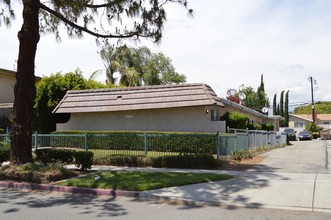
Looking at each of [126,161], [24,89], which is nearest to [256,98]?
[126,161]

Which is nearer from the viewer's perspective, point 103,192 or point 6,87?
point 103,192

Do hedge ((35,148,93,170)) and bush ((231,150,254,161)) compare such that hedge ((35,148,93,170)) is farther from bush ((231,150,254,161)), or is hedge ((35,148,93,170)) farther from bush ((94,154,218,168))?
bush ((231,150,254,161))

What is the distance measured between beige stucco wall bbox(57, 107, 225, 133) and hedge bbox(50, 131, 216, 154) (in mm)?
3686

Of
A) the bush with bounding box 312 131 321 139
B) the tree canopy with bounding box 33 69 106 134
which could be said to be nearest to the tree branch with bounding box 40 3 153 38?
the tree canopy with bounding box 33 69 106 134

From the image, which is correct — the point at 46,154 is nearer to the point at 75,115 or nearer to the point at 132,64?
the point at 75,115

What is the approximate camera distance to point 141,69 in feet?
155

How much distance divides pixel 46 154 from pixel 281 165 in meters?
9.44

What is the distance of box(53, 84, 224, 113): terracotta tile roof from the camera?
20.8 meters

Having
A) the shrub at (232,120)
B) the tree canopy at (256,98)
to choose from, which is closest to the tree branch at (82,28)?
the shrub at (232,120)

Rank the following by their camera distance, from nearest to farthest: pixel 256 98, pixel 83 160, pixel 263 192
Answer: pixel 263 192
pixel 83 160
pixel 256 98

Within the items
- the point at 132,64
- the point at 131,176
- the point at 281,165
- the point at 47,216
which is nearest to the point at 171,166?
the point at 131,176

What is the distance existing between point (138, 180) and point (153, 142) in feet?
20.3

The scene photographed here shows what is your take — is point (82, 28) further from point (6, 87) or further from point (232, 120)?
point (6, 87)

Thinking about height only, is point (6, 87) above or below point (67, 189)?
above
